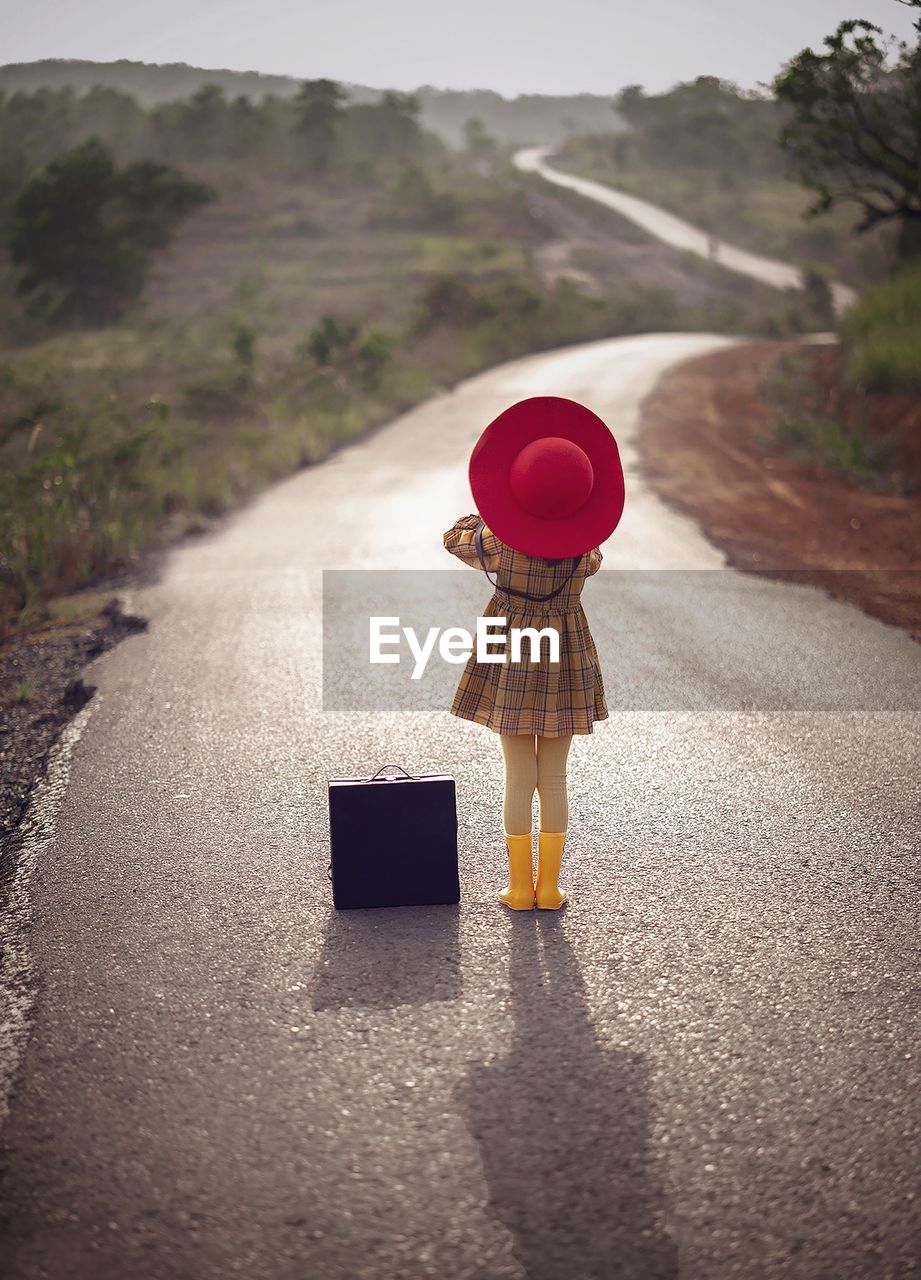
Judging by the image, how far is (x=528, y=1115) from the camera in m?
3.03

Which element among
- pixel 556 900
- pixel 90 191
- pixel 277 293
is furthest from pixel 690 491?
pixel 277 293

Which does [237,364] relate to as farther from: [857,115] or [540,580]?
[540,580]

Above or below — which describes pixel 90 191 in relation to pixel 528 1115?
Answer: above

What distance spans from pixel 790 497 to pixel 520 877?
10.6 metres

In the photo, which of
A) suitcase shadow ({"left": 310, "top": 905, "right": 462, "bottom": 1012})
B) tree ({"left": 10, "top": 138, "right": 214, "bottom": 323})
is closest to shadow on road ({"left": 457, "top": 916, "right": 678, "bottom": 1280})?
suitcase shadow ({"left": 310, "top": 905, "right": 462, "bottom": 1012})

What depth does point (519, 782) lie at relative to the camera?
165 inches

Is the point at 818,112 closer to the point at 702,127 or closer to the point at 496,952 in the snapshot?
the point at 496,952

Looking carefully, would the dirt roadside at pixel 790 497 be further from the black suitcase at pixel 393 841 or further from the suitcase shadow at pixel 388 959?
the suitcase shadow at pixel 388 959

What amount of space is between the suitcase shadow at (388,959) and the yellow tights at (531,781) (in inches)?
17.4

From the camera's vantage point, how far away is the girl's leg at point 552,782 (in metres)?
4.20

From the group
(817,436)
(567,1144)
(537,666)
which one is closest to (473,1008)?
(567,1144)

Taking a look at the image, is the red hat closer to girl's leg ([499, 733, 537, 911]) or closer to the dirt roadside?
girl's leg ([499, 733, 537, 911])

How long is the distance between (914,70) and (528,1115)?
1600 centimetres

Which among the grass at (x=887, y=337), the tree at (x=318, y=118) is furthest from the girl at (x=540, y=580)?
the tree at (x=318, y=118)
